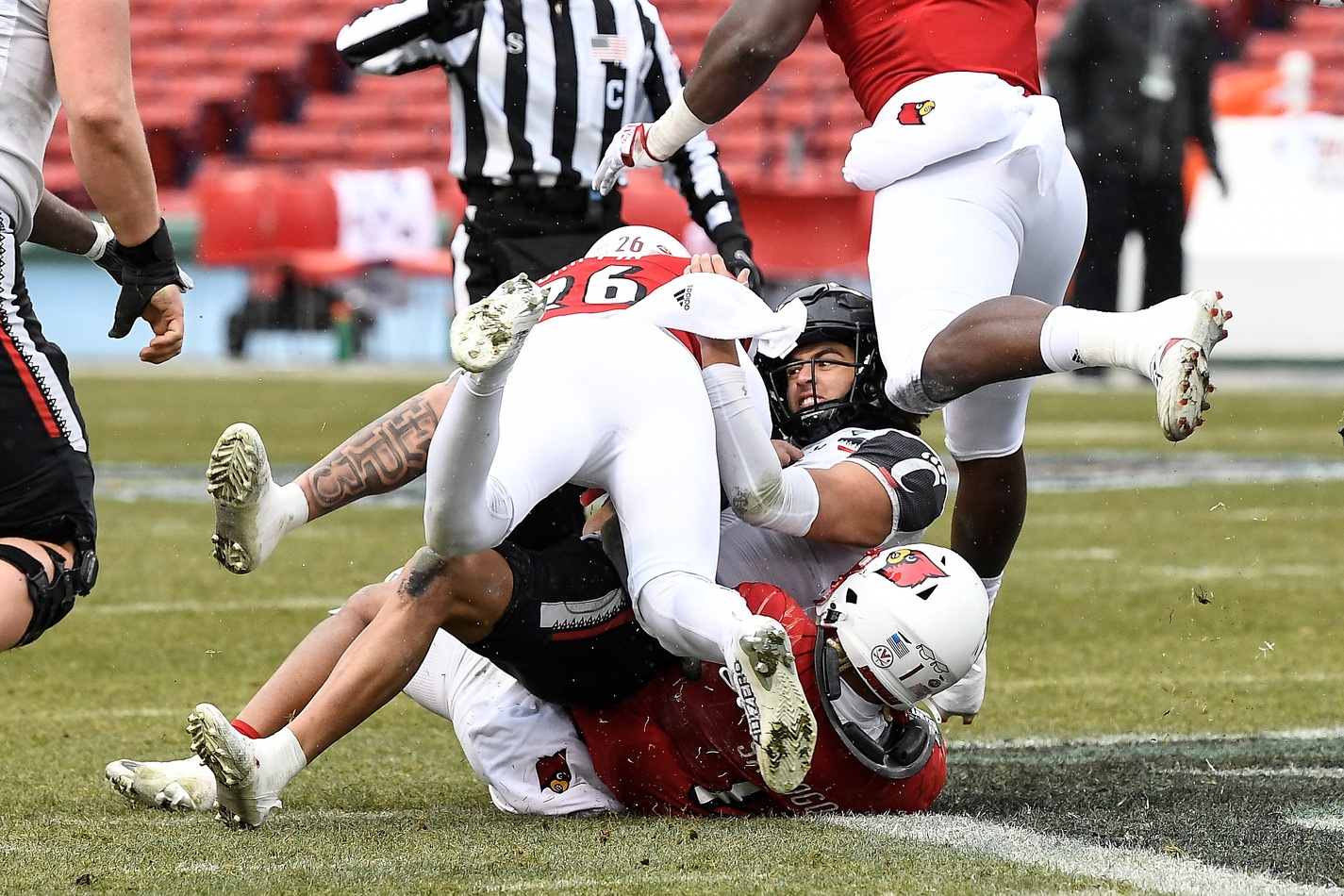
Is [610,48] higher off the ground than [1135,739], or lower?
higher

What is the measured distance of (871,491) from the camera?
320 cm

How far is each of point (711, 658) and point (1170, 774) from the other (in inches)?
38.4

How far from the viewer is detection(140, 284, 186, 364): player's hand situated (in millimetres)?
2891

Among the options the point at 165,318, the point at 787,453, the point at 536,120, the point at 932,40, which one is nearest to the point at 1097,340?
the point at 787,453

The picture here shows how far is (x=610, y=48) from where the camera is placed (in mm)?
4953

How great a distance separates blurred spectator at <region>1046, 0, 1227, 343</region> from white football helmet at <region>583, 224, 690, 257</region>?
8.77 metres

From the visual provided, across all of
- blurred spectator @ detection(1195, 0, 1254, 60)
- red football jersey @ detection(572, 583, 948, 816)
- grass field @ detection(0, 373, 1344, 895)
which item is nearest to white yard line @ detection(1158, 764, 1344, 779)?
grass field @ detection(0, 373, 1344, 895)

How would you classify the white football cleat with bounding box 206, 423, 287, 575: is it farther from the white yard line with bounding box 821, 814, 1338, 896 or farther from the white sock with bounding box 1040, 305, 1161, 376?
the white sock with bounding box 1040, 305, 1161, 376

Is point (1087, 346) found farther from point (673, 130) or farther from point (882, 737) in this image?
point (673, 130)

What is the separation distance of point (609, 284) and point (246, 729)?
3.17 feet

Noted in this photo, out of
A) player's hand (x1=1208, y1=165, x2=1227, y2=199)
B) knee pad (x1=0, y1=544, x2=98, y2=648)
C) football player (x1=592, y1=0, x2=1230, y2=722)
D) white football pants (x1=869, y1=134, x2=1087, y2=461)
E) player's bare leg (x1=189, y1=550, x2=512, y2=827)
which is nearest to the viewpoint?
knee pad (x1=0, y1=544, x2=98, y2=648)

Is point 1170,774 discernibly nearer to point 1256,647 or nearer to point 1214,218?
point 1256,647

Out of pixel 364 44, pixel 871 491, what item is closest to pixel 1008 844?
pixel 871 491

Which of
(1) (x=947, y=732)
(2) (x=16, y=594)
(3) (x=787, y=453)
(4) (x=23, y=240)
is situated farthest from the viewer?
(1) (x=947, y=732)
